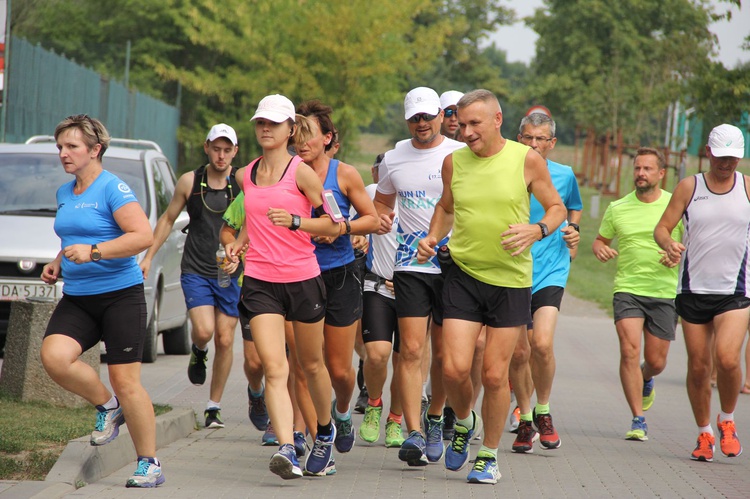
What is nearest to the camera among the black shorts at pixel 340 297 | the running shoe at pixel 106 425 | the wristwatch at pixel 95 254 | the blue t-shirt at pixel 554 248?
the wristwatch at pixel 95 254

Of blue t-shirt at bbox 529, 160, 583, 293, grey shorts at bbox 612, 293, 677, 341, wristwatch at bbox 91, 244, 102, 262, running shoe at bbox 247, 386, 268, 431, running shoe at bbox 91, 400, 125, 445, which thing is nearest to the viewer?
wristwatch at bbox 91, 244, 102, 262

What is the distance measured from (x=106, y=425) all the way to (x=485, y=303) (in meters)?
2.25

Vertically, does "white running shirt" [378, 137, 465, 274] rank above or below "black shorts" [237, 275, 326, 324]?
above

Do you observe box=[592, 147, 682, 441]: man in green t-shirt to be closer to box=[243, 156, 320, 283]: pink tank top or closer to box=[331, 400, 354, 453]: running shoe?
box=[331, 400, 354, 453]: running shoe

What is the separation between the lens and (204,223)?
31.9 feet

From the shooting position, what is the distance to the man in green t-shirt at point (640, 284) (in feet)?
31.9

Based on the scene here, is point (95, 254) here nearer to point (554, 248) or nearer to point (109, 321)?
point (109, 321)

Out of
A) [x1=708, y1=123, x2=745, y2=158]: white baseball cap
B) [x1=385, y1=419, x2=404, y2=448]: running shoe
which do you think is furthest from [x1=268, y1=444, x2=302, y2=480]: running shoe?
[x1=708, y1=123, x2=745, y2=158]: white baseball cap

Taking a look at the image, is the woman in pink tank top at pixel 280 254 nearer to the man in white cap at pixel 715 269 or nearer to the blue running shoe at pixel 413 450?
the blue running shoe at pixel 413 450

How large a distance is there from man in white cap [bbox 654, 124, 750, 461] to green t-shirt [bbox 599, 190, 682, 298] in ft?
3.14

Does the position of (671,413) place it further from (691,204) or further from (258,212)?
(258,212)

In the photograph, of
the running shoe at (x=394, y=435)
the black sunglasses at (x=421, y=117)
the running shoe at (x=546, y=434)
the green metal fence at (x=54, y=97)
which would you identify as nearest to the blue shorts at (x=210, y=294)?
the running shoe at (x=394, y=435)

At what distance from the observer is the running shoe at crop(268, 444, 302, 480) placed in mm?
6656

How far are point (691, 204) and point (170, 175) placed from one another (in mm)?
6762
